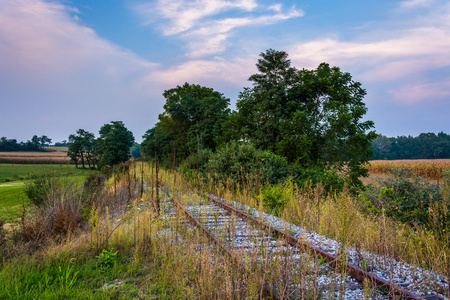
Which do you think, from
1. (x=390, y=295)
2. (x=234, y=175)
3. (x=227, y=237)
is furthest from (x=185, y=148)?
(x=390, y=295)

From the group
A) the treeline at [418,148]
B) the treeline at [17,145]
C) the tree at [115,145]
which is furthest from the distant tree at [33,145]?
the treeline at [418,148]

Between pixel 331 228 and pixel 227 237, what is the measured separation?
2.31 metres

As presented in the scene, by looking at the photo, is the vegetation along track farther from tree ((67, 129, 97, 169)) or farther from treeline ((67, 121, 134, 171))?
tree ((67, 129, 97, 169))

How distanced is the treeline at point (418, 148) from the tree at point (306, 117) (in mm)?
72491

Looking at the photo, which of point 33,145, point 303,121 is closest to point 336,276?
A: point 303,121

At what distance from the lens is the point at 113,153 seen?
176 ft

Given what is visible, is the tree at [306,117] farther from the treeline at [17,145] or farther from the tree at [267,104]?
the treeline at [17,145]

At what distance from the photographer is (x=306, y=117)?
20.0 metres

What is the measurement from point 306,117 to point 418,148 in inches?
3509

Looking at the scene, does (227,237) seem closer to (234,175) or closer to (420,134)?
(234,175)

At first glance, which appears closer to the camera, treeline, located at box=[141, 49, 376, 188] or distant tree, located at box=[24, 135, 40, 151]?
treeline, located at box=[141, 49, 376, 188]

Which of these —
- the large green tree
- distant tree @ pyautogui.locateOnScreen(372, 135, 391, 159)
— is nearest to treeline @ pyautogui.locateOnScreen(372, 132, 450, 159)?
distant tree @ pyautogui.locateOnScreen(372, 135, 391, 159)

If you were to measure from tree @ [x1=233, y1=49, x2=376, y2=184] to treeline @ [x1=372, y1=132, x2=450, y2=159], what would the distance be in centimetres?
7249

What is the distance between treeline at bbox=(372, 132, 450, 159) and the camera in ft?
275
